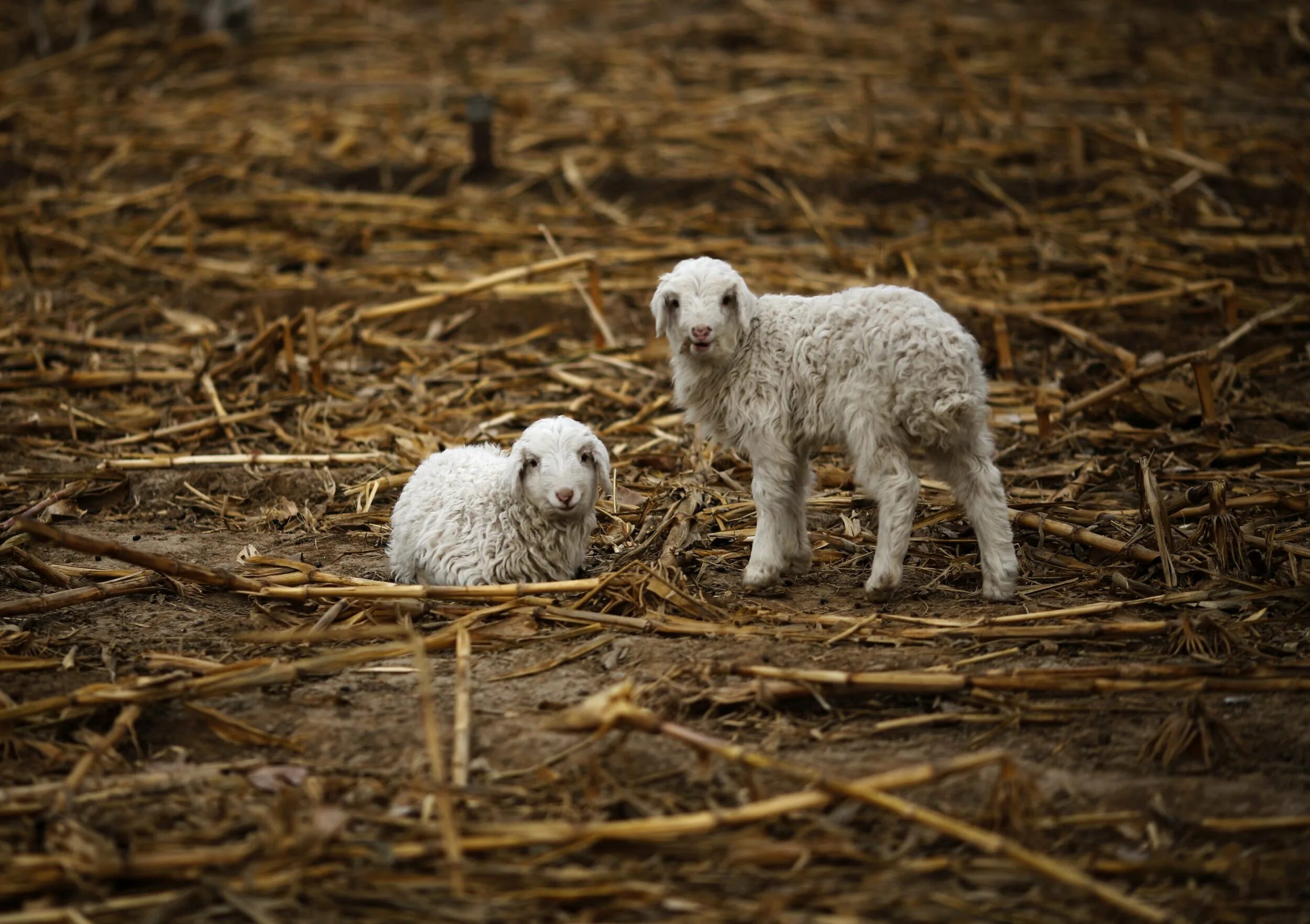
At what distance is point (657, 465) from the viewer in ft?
29.1

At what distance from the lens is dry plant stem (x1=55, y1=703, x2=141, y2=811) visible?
4688 millimetres

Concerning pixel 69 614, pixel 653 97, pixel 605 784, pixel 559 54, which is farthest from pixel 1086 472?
pixel 559 54

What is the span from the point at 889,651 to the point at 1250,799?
5.33 ft

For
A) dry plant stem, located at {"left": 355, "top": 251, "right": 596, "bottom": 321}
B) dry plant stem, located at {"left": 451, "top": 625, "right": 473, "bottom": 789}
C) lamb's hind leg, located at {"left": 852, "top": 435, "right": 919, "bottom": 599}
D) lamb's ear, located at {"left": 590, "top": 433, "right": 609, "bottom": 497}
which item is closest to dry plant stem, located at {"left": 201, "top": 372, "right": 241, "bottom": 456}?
dry plant stem, located at {"left": 355, "top": 251, "right": 596, "bottom": 321}

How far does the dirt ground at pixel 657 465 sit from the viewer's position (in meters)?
4.39

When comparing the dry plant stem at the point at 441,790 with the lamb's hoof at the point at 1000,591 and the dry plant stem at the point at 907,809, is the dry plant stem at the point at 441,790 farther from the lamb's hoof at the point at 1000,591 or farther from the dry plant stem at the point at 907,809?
the lamb's hoof at the point at 1000,591

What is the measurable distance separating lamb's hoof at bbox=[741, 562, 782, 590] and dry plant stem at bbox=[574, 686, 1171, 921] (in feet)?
5.34

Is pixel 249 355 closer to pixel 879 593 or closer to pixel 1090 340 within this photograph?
pixel 879 593

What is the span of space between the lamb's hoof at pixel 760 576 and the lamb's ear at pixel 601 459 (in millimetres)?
868

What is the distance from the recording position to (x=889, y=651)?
5848mm

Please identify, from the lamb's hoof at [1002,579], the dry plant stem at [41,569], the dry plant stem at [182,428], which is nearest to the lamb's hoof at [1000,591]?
the lamb's hoof at [1002,579]

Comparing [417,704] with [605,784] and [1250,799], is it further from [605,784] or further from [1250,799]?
[1250,799]

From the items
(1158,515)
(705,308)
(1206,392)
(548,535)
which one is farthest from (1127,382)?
(548,535)

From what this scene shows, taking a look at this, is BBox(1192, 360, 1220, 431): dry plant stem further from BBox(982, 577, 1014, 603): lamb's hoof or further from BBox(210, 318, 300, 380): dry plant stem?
BBox(210, 318, 300, 380): dry plant stem
